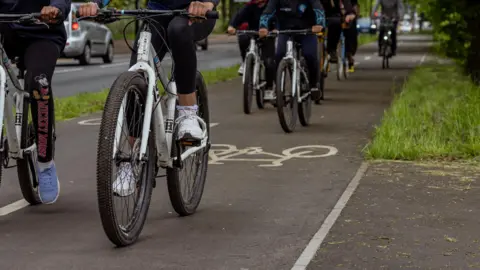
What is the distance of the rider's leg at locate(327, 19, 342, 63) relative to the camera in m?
18.0

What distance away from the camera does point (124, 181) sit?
541 centimetres

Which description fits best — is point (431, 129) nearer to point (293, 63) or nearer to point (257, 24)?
point (293, 63)

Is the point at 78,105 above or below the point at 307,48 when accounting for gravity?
below

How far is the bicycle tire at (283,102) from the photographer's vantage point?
11016 mm

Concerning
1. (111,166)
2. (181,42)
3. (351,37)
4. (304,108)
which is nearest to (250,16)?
(304,108)

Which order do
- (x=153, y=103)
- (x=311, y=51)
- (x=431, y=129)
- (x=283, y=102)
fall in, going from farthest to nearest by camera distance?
(x=311, y=51) → (x=283, y=102) → (x=431, y=129) → (x=153, y=103)

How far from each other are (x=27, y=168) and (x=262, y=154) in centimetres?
322

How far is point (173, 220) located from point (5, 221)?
3.03 feet

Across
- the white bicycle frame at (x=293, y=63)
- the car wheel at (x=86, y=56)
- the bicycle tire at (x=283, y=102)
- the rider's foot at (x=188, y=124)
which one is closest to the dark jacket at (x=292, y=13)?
the white bicycle frame at (x=293, y=63)

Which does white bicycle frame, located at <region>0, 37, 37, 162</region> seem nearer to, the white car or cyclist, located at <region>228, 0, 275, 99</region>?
cyclist, located at <region>228, 0, 275, 99</region>

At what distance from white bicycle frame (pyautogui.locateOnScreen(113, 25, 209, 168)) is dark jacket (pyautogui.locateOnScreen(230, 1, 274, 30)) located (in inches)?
330

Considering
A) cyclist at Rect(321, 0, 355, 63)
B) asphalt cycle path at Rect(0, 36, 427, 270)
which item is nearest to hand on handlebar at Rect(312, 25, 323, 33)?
asphalt cycle path at Rect(0, 36, 427, 270)

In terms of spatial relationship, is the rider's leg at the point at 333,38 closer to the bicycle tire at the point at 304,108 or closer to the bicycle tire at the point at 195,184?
the bicycle tire at the point at 304,108

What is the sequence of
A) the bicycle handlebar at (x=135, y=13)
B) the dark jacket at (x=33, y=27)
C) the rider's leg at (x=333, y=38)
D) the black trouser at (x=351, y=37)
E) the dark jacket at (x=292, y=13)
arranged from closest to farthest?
the bicycle handlebar at (x=135, y=13) < the dark jacket at (x=33, y=27) < the dark jacket at (x=292, y=13) < the rider's leg at (x=333, y=38) < the black trouser at (x=351, y=37)
